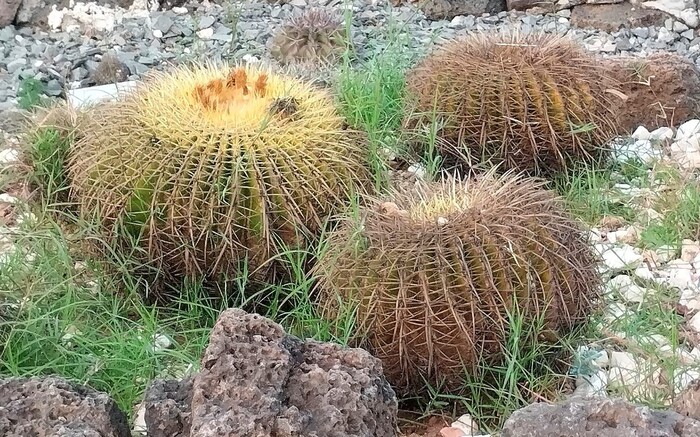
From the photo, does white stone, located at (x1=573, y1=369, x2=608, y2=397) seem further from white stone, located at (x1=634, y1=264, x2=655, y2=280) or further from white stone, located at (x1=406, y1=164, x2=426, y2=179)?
white stone, located at (x1=406, y1=164, x2=426, y2=179)

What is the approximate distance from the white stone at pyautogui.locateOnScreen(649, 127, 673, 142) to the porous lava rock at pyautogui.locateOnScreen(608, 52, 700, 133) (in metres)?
0.06

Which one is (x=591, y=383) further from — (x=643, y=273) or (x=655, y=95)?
(x=655, y=95)

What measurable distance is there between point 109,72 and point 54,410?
3365 millimetres

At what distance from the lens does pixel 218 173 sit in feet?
7.27

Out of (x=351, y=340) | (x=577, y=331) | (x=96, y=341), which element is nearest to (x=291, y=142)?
(x=351, y=340)

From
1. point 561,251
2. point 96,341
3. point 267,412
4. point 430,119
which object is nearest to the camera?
point 267,412

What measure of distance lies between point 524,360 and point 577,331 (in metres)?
0.19

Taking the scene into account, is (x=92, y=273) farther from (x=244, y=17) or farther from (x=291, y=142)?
(x=244, y=17)

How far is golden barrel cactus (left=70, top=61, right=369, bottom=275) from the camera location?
88.1 inches

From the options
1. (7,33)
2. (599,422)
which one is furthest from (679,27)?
(599,422)

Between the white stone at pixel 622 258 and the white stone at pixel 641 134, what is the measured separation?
1032mm

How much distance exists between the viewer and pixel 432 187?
2146 mm

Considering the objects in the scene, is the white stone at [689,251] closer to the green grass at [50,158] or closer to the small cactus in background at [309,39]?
the green grass at [50,158]

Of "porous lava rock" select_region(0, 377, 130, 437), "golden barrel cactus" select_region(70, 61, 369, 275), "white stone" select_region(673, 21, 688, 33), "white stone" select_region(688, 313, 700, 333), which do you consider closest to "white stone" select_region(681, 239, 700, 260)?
"white stone" select_region(688, 313, 700, 333)
